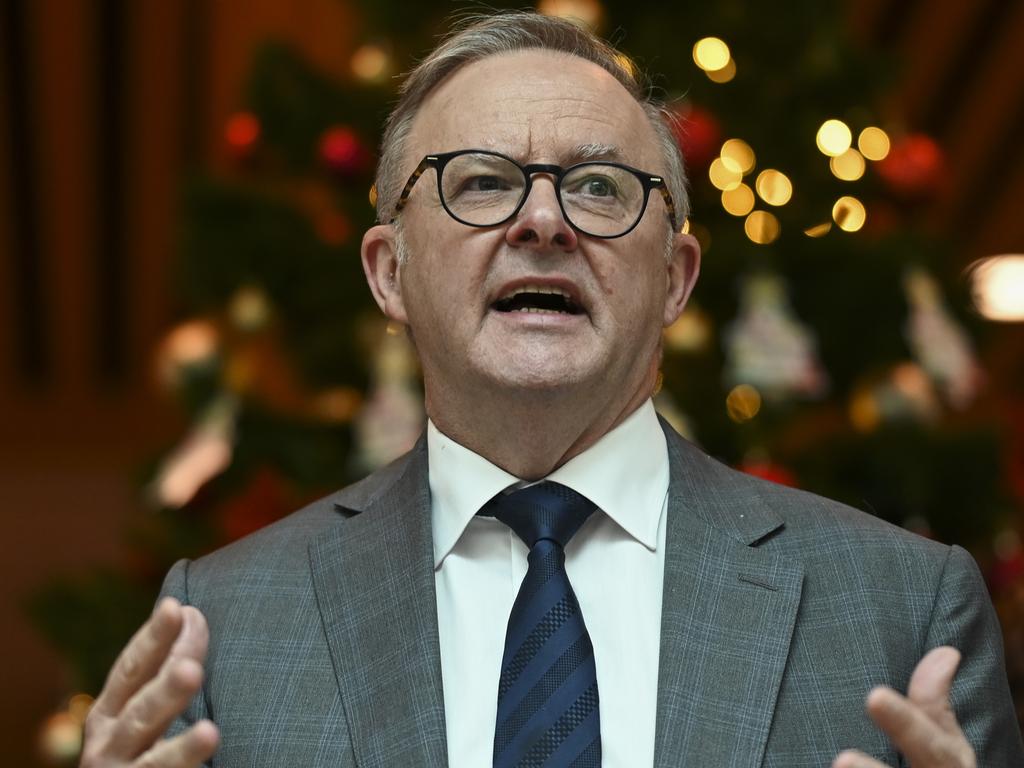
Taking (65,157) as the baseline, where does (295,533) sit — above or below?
above

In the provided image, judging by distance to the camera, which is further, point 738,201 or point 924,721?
point 738,201

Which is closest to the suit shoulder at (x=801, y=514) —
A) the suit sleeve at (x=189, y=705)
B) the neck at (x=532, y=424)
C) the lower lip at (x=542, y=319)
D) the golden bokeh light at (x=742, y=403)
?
the neck at (x=532, y=424)

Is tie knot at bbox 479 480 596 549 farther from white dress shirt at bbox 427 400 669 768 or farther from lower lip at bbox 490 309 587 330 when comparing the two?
lower lip at bbox 490 309 587 330

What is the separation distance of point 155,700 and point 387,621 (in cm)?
35

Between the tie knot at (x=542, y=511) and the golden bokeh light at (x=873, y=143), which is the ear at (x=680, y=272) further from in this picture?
the golden bokeh light at (x=873, y=143)

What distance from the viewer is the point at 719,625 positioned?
1552 millimetres

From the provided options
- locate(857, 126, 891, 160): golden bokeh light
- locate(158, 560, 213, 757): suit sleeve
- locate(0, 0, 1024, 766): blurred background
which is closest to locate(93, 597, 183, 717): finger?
locate(158, 560, 213, 757): suit sleeve

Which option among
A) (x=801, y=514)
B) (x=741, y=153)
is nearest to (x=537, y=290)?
(x=801, y=514)

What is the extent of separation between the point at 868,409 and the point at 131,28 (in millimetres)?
3761

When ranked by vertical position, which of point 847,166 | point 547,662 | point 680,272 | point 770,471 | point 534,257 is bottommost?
point 770,471

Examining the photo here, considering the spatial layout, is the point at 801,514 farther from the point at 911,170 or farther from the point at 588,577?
the point at 911,170

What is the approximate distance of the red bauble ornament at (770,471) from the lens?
291 centimetres

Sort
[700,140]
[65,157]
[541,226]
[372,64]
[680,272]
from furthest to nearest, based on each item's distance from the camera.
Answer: [65,157] → [372,64] → [700,140] → [680,272] → [541,226]

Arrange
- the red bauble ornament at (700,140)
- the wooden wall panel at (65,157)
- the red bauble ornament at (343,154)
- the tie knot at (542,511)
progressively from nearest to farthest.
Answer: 1. the tie knot at (542,511)
2. the red bauble ornament at (700,140)
3. the red bauble ornament at (343,154)
4. the wooden wall panel at (65,157)
